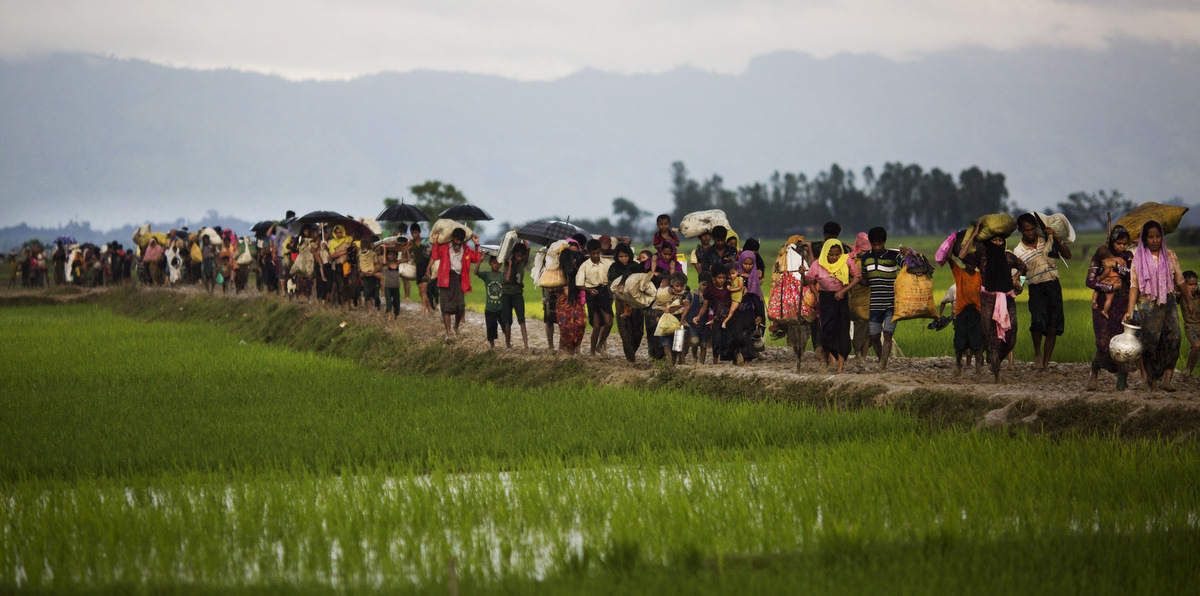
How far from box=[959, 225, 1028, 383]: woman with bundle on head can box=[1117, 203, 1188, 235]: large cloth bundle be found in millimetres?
1034

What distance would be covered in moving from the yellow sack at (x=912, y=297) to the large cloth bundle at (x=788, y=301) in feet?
3.50

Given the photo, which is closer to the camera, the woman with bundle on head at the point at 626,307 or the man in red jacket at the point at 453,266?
the woman with bundle on head at the point at 626,307

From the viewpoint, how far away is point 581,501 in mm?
5473

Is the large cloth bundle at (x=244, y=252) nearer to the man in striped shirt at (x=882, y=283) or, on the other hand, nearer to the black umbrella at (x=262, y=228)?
the black umbrella at (x=262, y=228)

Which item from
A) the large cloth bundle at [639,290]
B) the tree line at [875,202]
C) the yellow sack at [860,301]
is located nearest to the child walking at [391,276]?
the large cloth bundle at [639,290]

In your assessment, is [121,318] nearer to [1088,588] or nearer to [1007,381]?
[1007,381]

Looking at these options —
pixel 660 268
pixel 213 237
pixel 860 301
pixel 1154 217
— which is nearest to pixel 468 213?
pixel 660 268

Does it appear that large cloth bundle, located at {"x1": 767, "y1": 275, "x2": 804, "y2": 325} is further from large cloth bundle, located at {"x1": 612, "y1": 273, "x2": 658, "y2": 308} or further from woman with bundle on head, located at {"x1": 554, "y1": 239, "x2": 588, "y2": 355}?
woman with bundle on head, located at {"x1": 554, "y1": 239, "x2": 588, "y2": 355}

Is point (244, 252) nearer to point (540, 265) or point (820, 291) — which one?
point (540, 265)

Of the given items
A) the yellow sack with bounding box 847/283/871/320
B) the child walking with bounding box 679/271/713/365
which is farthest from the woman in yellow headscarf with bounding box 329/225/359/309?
the yellow sack with bounding box 847/283/871/320

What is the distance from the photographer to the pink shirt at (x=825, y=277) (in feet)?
31.0

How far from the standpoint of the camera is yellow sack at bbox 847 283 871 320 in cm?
968

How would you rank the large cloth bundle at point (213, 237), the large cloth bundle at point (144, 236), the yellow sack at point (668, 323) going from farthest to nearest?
the large cloth bundle at point (144, 236) < the large cloth bundle at point (213, 237) < the yellow sack at point (668, 323)

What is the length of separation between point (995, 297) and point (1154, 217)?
4.65 ft
